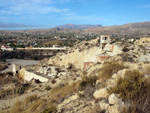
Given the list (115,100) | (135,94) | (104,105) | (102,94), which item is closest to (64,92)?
(102,94)

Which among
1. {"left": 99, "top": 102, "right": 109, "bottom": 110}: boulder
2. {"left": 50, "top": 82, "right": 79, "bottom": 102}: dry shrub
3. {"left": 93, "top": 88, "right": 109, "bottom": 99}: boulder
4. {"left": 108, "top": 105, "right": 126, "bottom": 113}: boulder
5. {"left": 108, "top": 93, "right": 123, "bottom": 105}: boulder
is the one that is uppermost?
{"left": 108, "top": 93, "right": 123, "bottom": 105}: boulder

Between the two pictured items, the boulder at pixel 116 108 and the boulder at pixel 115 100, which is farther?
the boulder at pixel 115 100

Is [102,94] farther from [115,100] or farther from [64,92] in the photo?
[64,92]

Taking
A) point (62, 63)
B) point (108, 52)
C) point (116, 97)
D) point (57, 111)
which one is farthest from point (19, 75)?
point (116, 97)

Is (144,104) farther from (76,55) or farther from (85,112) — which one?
(76,55)

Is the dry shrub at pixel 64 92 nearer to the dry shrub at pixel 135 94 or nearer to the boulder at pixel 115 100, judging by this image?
the dry shrub at pixel 135 94

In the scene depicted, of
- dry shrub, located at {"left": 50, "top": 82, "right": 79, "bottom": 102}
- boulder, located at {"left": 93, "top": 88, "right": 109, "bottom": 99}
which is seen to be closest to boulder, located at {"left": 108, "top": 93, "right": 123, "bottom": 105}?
boulder, located at {"left": 93, "top": 88, "right": 109, "bottom": 99}

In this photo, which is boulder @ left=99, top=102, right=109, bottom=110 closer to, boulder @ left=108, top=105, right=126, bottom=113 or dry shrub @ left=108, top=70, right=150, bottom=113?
boulder @ left=108, top=105, right=126, bottom=113

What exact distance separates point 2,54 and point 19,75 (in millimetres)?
37298

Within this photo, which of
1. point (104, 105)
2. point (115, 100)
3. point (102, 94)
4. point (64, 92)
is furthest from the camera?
point (64, 92)

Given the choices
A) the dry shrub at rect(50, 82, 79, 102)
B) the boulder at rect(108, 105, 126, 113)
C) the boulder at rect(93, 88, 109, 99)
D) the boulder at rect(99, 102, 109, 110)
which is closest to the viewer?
the boulder at rect(108, 105, 126, 113)

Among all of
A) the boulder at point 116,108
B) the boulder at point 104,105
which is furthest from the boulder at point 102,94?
the boulder at point 116,108

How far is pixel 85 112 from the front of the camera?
12.3ft

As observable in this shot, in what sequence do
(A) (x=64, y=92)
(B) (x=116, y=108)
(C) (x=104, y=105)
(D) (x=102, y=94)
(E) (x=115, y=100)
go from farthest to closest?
(A) (x=64, y=92), (D) (x=102, y=94), (C) (x=104, y=105), (E) (x=115, y=100), (B) (x=116, y=108)
